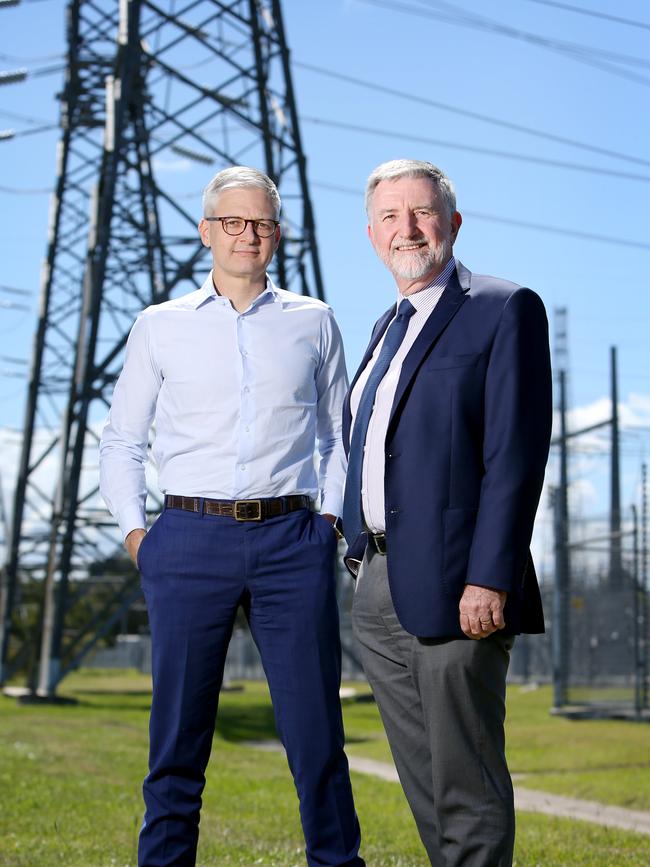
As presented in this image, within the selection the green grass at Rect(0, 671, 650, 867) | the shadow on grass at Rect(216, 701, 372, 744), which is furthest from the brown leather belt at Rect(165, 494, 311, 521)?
the shadow on grass at Rect(216, 701, 372, 744)

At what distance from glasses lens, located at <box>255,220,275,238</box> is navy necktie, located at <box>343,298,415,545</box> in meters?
0.49

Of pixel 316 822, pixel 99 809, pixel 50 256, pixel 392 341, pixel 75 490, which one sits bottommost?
pixel 99 809

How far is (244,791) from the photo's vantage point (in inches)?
412

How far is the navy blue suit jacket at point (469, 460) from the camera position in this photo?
3.63m

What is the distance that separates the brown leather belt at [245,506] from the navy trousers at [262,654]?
0.07ft

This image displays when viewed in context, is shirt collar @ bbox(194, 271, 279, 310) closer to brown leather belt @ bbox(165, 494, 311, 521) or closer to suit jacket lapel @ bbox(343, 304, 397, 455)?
suit jacket lapel @ bbox(343, 304, 397, 455)

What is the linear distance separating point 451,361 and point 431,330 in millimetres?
125

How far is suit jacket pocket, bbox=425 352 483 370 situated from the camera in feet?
12.3

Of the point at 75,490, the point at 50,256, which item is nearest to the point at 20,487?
the point at 50,256

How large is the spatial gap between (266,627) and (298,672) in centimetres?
16

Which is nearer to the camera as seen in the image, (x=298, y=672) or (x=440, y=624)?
(x=440, y=624)

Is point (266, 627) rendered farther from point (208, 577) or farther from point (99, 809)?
point (99, 809)

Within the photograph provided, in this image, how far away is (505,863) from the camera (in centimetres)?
366

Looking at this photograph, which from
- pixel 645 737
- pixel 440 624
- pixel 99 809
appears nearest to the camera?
pixel 440 624
